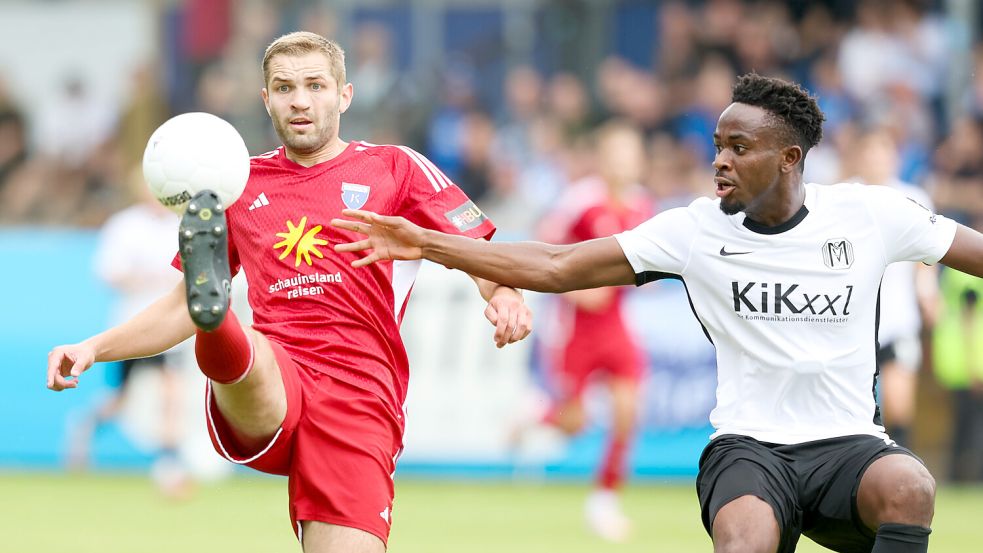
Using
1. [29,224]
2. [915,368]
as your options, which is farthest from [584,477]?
[29,224]

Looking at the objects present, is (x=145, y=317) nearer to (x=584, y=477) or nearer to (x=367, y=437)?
(x=367, y=437)

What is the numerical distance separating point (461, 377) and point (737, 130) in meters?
7.83

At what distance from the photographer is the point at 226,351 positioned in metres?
5.18

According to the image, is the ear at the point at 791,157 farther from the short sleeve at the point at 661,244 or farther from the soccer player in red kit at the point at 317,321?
the soccer player in red kit at the point at 317,321

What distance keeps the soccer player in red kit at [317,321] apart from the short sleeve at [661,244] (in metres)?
0.49

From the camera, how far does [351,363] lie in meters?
5.75

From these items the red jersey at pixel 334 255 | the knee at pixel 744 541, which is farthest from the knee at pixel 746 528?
the red jersey at pixel 334 255

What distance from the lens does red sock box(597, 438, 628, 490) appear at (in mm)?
10961

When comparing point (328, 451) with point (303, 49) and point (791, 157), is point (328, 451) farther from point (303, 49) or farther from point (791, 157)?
point (791, 157)

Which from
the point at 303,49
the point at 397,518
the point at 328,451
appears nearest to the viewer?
the point at 328,451

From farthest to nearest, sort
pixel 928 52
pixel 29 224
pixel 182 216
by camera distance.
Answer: pixel 29 224
pixel 928 52
pixel 182 216

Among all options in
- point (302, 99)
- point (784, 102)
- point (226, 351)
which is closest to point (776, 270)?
point (784, 102)

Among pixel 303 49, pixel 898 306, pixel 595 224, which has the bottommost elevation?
pixel 898 306

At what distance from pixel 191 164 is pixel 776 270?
220 centimetres
